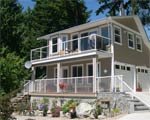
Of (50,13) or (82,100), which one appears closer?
(82,100)

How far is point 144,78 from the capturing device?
3148 cm

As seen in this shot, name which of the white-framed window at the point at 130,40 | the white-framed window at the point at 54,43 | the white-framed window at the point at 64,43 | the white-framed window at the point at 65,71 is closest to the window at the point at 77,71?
the white-framed window at the point at 65,71

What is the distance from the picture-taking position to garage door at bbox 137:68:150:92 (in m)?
30.5

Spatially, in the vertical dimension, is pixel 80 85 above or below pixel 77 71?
below

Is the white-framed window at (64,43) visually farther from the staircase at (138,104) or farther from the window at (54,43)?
the staircase at (138,104)

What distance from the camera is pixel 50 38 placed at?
32.9 m

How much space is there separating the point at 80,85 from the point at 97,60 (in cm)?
244

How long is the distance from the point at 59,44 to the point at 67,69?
8.71 ft

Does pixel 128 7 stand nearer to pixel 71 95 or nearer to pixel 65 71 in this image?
pixel 65 71

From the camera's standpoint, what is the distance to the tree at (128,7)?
41.6 m

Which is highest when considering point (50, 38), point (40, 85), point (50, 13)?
point (50, 13)

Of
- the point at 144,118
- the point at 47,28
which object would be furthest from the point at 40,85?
the point at 47,28

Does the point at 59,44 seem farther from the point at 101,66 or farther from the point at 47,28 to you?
the point at 47,28

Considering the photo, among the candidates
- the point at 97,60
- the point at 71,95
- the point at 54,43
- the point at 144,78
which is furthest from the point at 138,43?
the point at 71,95
